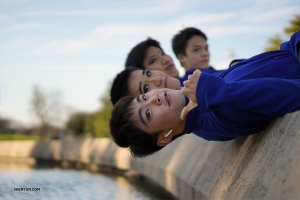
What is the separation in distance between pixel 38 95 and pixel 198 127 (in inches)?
724

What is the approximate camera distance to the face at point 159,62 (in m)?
5.99

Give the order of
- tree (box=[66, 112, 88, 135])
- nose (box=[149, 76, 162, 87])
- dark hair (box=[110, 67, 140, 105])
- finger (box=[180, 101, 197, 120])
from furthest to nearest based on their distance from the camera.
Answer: tree (box=[66, 112, 88, 135]) → dark hair (box=[110, 67, 140, 105]) → nose (box=[149, 76, 162, 87]) → finger (box=[180, 101, 197, 120])

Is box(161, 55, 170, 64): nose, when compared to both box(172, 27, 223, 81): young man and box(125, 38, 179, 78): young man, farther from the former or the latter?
box(172, 27, 223, 81): young man

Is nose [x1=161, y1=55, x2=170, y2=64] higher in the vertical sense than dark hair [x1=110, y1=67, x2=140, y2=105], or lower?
higher

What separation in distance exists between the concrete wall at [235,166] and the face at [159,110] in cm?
47

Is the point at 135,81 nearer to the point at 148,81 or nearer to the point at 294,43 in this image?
the point at 148,81

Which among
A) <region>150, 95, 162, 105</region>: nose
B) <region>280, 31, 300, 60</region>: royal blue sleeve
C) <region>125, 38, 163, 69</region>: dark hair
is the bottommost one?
<region>150, 95, 162, 105</region>: nose

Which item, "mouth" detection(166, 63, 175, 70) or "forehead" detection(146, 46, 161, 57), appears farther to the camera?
"forehead" detection(146, 46, 161, 57)

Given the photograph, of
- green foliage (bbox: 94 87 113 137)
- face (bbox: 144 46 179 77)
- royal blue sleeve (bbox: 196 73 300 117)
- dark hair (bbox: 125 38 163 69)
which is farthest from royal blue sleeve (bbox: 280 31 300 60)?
green foliage (bbox: 94 87 113 137)

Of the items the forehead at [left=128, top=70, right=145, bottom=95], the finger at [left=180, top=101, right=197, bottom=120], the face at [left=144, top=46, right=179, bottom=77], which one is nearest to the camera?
the finger at [left=180, top=101, right=197, bottom=120]

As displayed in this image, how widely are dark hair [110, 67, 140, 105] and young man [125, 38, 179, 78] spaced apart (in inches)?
35.6

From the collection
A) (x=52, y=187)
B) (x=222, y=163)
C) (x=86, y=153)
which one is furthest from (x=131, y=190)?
(x=86, y=153)

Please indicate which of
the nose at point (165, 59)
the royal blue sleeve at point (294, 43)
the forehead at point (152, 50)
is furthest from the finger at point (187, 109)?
the forehead at point (152, 50)

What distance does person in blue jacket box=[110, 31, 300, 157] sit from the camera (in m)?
2.90
